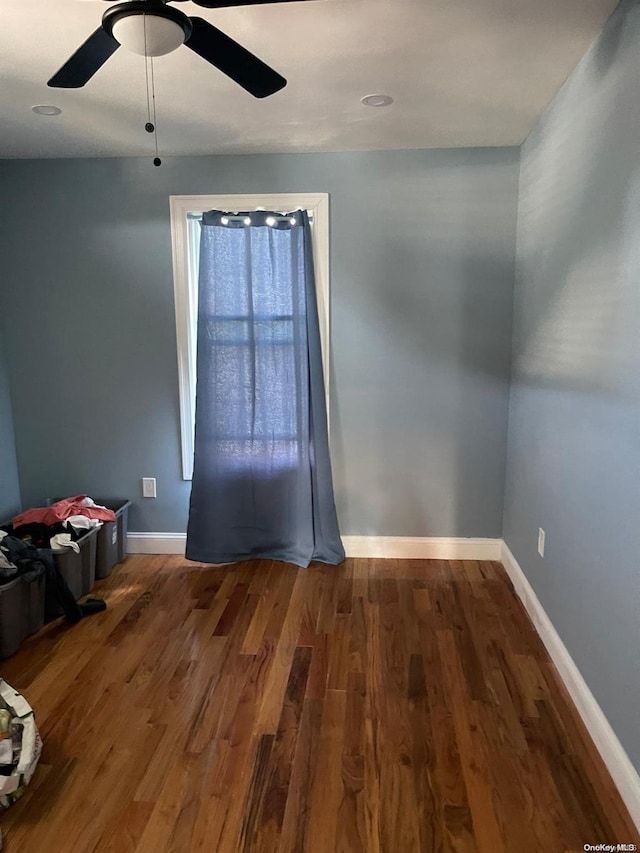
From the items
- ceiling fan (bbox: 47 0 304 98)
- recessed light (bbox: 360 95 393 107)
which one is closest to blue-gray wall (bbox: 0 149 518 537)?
recessed light (bbox: 360 95 393 107)

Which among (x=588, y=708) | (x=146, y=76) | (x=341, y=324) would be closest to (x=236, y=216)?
(x=341, y=324)

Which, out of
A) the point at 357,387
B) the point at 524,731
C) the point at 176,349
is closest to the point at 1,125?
the point at 176,349

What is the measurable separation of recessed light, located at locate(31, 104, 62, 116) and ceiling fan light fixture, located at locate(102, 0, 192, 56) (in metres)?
1.33

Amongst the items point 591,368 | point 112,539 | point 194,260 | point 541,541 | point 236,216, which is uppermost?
point 236,216

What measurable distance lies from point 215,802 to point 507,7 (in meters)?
2.52

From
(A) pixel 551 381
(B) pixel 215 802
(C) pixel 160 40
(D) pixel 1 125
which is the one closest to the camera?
(C) pixel 160 40

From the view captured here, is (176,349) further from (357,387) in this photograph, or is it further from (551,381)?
Answer: (551,381)

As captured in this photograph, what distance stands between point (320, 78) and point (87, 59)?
0.97 metres

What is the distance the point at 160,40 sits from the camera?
1.39 meters

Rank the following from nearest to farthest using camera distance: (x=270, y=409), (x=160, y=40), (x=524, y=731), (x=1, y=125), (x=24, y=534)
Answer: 1. (x=160, y=40)
2. (x=524, y=731)
3. (x=1, y=125)
4. (x=24, y=534)
5. (x=270, y=409)

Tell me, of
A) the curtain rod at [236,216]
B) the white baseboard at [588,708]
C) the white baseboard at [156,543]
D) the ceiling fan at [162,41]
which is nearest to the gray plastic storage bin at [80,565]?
the white baseboard at [156,543]

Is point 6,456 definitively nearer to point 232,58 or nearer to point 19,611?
point 19,611

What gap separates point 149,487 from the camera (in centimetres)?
353

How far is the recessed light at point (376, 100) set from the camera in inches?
95.0
